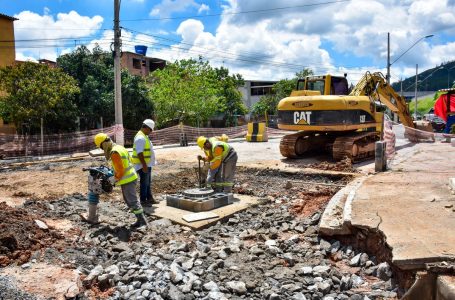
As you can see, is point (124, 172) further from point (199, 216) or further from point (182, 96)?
point (182, 96)

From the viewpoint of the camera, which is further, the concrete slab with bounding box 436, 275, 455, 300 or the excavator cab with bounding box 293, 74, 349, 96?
the excavator cab with bounding box 293, 74, 349, 96

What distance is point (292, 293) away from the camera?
4.41 meters

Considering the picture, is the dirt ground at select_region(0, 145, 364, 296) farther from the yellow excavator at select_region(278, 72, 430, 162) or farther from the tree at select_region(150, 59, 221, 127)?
the tree at select_region(150, 59, 221, 127)

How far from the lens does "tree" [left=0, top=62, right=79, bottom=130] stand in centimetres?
1808

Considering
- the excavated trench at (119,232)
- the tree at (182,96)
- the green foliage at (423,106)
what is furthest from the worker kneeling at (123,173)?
the green foliage at (423,106)

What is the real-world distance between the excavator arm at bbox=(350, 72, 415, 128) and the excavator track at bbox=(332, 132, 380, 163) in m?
1.67

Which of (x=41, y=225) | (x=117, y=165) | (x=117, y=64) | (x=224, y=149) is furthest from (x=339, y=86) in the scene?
(x=41, y=225)

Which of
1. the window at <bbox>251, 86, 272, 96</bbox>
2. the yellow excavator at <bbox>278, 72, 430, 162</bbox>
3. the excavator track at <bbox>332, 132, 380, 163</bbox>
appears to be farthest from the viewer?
the window at <bbox>251, 86, 272, 96</bbox>

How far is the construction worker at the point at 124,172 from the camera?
632cm

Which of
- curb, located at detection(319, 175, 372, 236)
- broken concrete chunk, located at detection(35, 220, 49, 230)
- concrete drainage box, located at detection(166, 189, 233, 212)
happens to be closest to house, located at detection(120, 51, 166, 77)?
concrete drainage box, located at detection(166, 189, 233, 212)

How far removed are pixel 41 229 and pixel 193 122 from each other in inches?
1006

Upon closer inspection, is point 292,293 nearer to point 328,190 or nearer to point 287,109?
point 328,190

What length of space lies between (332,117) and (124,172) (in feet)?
26.3

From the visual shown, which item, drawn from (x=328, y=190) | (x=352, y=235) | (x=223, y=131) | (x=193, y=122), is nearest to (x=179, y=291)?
(x=352, y=235)
